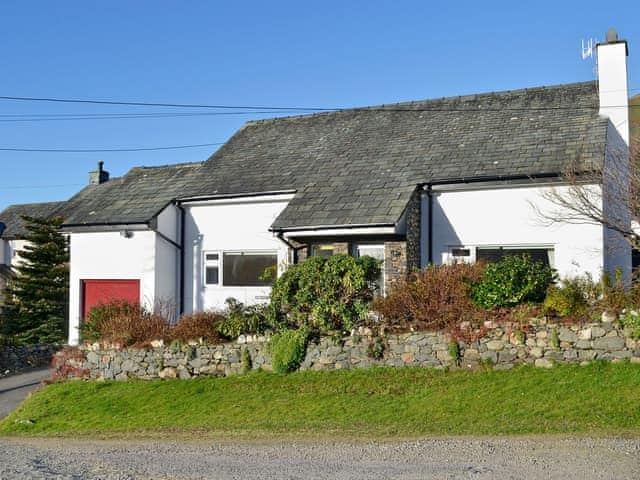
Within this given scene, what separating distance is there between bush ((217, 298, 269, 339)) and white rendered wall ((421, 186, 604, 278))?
4.56 m

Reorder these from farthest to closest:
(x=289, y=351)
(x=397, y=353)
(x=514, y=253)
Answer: (x=514, y=253), (x=289, y=351), (x=397, y=353)

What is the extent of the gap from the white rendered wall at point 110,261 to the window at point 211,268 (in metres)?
1.52

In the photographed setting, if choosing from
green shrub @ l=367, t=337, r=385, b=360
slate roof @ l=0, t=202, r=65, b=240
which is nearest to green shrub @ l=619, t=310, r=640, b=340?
green shrub @ l=367, t=337, r=385, b=360

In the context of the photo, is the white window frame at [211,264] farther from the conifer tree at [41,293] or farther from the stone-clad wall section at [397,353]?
the conifer tree at [41,293]

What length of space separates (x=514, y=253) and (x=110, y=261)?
11.5m

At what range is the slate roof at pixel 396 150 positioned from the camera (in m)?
15.8

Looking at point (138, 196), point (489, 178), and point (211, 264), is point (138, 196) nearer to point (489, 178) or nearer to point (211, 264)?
point (211, 264)

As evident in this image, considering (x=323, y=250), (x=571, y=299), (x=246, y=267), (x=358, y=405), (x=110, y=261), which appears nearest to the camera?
(x=358, y=405)

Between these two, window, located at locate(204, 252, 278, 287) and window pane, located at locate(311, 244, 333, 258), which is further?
window, located at locate(204, 252, 278, 287)

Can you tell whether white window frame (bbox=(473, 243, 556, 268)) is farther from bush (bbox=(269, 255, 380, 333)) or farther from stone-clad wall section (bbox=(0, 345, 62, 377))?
stone-clad wall section (bbox=(0, 345, 62, 377))

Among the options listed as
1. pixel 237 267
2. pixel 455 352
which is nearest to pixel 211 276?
pixel 237 267

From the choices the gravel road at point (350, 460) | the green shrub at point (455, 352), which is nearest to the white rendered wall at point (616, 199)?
the green shrub at point (455, 352)

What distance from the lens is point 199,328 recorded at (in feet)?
46.8

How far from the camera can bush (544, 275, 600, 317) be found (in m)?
11.6
